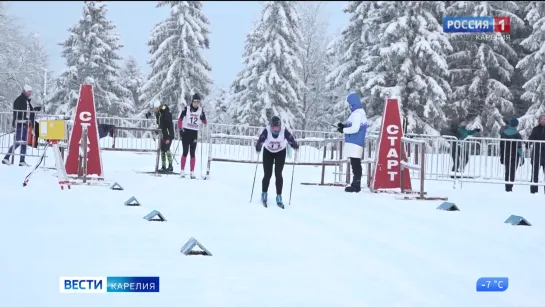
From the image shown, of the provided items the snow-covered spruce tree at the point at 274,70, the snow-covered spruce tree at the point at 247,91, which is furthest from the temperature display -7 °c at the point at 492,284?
the snow-covered spruce tree at the point at 247,91

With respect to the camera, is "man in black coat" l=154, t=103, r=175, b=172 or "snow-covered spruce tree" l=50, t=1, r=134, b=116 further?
"snow-covered spruce tree" l=50, t=1, r=134, b=116

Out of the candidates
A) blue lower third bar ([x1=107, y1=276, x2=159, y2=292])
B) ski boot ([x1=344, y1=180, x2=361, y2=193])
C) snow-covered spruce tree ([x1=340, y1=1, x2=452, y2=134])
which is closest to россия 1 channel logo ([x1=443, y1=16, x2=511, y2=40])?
snow-covered spruce tree ([x1=340, y1=1, x2=452, y2=134])

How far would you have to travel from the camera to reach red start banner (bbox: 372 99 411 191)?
50.9 ft

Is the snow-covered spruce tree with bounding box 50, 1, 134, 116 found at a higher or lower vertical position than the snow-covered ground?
higher

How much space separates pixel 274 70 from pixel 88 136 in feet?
92.7

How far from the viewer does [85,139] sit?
14.6 meters

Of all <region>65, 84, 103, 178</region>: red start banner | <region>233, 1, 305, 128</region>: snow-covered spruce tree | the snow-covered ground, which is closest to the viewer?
the snow-covered ground

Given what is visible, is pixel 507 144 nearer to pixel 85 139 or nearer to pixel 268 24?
pixel 85 139

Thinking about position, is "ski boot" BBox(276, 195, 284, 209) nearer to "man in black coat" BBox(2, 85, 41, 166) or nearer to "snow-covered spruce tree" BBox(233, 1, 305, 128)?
"man in black coat" BBox(2, 85, 41, 166)

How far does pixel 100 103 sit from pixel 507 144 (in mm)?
36877

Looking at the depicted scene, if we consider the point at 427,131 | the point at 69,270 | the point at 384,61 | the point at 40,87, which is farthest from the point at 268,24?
the point at 69,270

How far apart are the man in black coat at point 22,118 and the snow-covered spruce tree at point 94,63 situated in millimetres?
28992

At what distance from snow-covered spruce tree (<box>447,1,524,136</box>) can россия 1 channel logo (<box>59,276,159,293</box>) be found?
3337 centimetres

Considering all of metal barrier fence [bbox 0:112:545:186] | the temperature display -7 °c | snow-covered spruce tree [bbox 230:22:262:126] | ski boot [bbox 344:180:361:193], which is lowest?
the temperature display -7 °c
